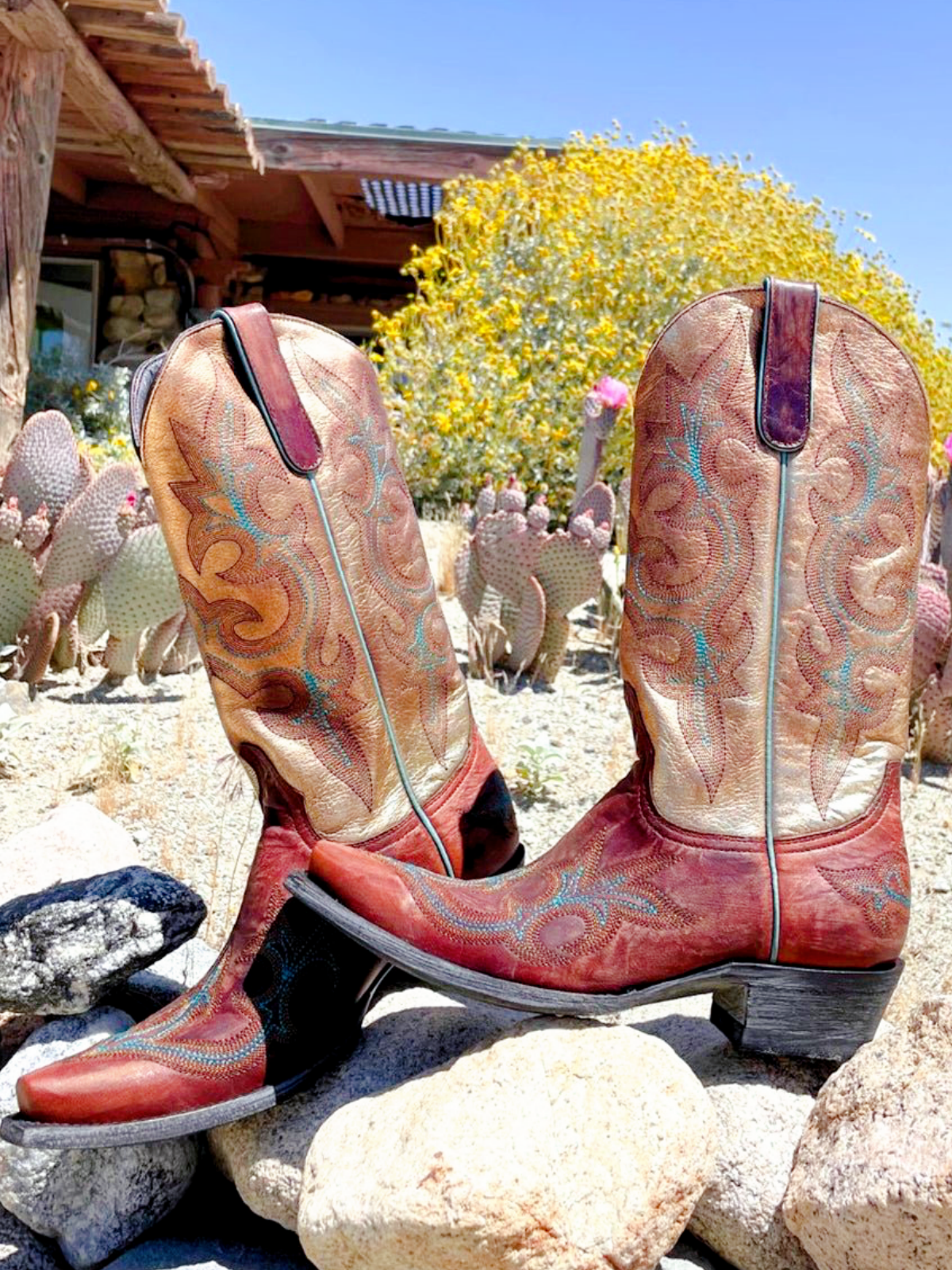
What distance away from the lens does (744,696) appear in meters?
1.44

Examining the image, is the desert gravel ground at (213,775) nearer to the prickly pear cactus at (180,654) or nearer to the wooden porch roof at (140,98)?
the prickly pear cactus at (180,654)

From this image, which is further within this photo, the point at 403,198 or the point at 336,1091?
the point at 403,198

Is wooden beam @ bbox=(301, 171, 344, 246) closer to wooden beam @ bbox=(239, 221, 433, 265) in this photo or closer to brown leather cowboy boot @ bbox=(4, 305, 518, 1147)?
wooden beam @ bbox=(239, 221, 433, 265)

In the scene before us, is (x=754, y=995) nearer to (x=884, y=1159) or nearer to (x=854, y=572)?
(x=884, y=1159)

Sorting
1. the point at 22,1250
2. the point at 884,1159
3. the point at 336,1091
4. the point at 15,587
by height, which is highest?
the point at 15,587

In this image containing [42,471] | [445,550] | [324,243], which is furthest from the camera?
[324,243]

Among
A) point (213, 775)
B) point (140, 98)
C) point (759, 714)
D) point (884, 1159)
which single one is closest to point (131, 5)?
point (140, 98)

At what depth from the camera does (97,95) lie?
604cm

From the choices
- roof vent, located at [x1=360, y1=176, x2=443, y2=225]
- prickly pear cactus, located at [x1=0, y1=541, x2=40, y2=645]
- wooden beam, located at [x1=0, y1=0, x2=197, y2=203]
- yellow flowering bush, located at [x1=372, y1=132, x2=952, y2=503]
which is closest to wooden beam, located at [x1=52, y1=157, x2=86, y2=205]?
wooden beam, located at [x1=0, y1=0, x2=197, y2=203]

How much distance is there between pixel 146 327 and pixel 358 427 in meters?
8.65

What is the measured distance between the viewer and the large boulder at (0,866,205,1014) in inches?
64.9

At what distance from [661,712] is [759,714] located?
0.36ft

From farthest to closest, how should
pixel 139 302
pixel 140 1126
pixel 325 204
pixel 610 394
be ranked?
pixel 139 302, pixel 325 204, pixel 610 394, pixel 140 1126

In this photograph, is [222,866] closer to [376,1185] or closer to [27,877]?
[27,877]
